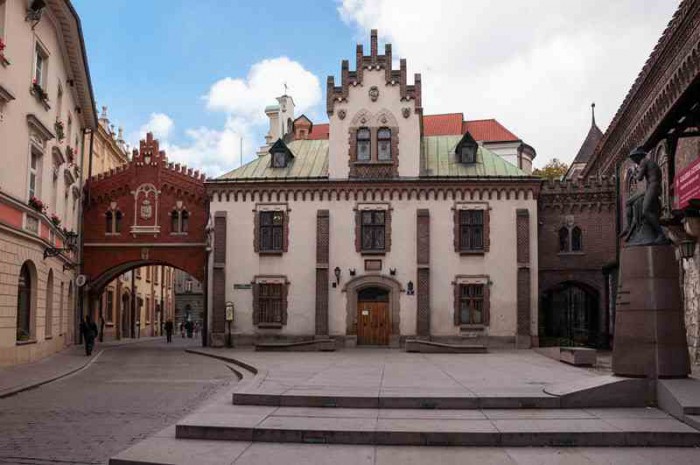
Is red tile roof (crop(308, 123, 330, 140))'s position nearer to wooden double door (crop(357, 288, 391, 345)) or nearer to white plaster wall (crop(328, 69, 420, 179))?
white plaster wall (crop(328, 69, 420, 179))

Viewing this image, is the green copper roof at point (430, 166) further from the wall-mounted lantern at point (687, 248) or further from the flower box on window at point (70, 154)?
the wall-mounted lantern at point (687, 248)

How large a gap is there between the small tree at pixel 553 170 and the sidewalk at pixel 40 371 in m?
45.7

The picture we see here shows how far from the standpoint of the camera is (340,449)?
10.7 metres

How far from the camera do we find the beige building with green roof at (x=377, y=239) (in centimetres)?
3528

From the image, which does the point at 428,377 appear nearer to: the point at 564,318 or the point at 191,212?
the point at 191,212

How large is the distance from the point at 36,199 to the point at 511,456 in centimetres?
1919

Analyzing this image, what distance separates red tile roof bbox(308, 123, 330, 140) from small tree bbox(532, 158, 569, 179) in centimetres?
2064

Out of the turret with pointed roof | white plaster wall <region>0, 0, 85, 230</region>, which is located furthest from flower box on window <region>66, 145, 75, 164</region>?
the turret with pointed roof

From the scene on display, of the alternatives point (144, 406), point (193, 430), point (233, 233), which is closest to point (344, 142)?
point (233, 233)

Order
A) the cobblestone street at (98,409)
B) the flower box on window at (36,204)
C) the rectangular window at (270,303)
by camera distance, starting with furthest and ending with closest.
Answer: the rectangular window at (270,303)
the flower box on window at (36,204)
the cobblestone street at (98,409)

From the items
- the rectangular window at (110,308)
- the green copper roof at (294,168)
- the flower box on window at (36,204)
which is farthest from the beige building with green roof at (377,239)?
the rectangular window at (110,308)

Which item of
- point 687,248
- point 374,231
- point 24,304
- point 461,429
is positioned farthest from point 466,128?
point 461,429

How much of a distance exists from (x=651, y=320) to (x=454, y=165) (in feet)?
80.4

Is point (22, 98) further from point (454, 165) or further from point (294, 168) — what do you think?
point (454, 165)
